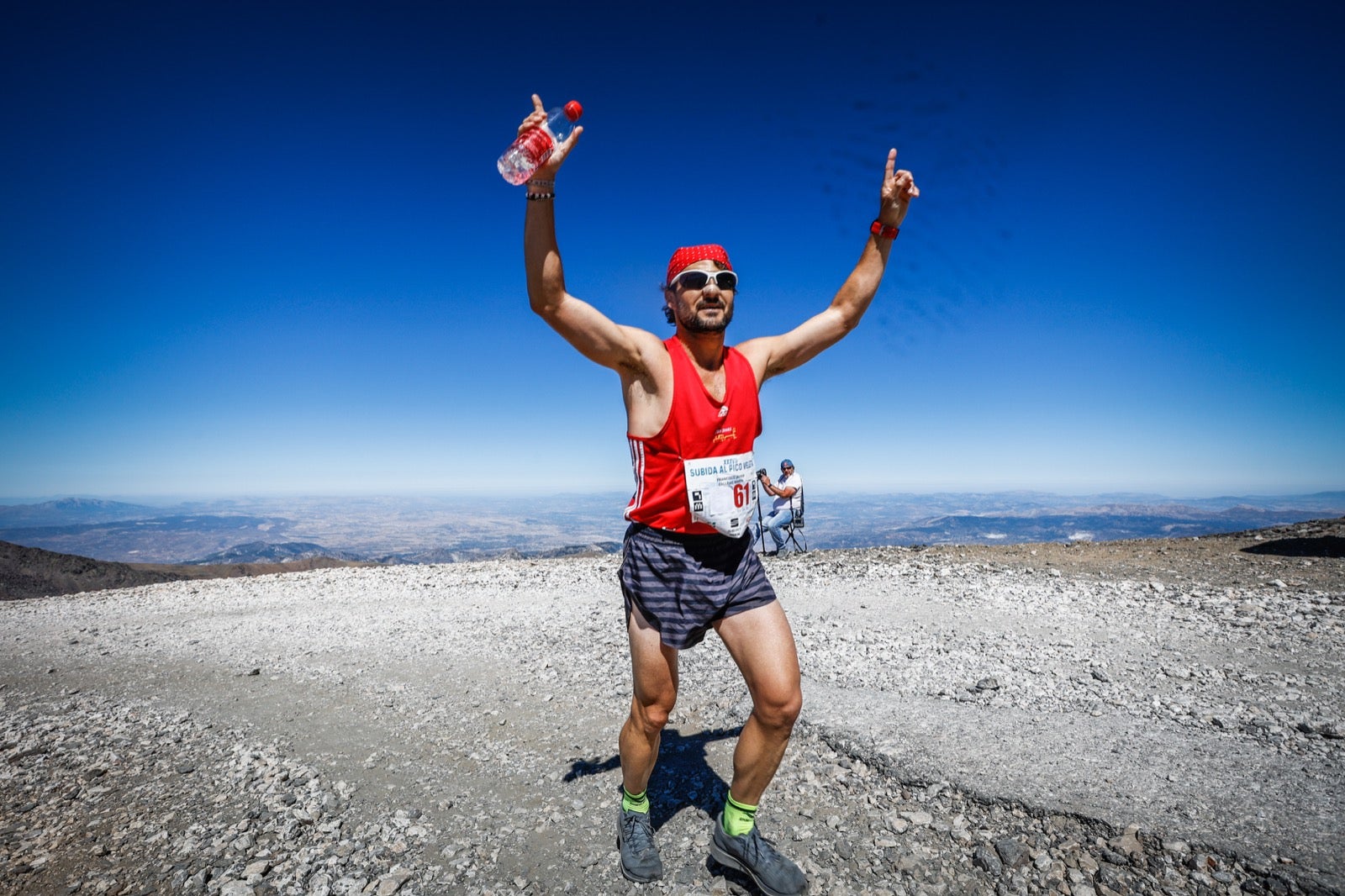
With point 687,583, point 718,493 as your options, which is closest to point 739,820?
point 687,583

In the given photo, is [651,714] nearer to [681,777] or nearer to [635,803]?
[635,803]

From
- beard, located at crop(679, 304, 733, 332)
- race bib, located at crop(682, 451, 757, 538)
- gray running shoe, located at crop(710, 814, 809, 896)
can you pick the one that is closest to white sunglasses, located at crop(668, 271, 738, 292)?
beard, located at crop(679, 304, 733, 332)

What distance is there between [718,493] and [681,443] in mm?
275

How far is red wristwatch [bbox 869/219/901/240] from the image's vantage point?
3201 millimetres

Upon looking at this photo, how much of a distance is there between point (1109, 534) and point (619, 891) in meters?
161

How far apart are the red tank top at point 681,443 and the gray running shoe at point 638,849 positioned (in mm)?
1478

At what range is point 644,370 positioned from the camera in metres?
2.69

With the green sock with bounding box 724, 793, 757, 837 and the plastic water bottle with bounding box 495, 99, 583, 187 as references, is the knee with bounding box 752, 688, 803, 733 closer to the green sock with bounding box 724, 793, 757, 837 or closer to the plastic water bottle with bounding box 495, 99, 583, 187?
the green sock with bounding box 724, 793, 757, 837

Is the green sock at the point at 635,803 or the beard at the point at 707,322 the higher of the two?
the beard at the point at 707,322

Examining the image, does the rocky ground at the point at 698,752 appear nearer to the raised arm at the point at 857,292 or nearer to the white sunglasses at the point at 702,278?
the raised arm at the point at 857,292

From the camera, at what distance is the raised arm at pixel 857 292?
315 centimetres

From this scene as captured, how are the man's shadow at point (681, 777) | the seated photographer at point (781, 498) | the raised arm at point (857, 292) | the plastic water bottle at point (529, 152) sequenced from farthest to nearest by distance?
the seated photographer at point (781, 498) < the man's shadow at point (681, 777) < the raised arm at point (857, 292) < the plastic water bottle at point (529, 152)

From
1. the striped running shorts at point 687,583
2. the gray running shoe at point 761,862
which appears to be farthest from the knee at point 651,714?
the gray running shoe at point 761,862

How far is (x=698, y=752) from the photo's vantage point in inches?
156
